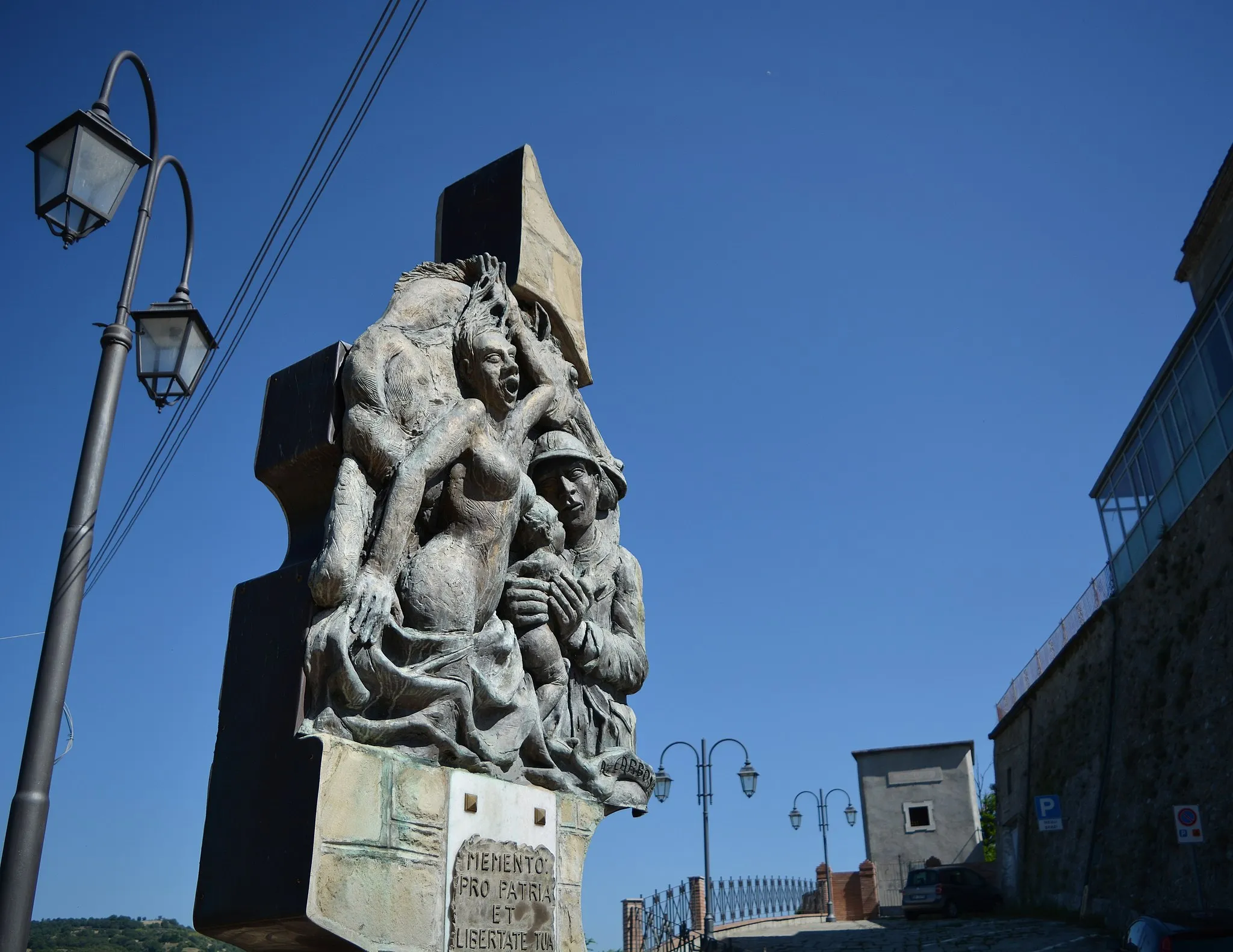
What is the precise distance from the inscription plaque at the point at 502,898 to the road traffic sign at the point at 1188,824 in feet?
38.4

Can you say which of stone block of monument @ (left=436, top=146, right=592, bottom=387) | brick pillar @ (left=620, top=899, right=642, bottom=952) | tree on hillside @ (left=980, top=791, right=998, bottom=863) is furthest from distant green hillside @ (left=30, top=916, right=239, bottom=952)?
tree on hillside @ (left=980, top=791, right=998, bottom=863)

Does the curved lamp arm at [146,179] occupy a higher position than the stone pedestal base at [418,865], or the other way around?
the curved lamp arm at [146,179]

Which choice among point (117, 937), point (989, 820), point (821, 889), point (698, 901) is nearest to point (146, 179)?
point (117, 937)

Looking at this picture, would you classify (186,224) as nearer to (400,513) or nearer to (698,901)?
(400,513)

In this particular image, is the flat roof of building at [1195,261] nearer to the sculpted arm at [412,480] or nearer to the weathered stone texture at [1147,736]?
the weathered stone texture at [1147,736]

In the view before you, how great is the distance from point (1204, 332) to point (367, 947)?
18.9 m

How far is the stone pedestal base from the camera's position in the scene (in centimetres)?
368

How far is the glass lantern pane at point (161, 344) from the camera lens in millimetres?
5094

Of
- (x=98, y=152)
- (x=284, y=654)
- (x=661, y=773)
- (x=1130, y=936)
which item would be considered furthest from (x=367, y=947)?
(x=661, y=773)

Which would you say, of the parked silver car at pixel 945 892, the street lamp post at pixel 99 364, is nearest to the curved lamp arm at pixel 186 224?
the street lamp post at pixel 99 364

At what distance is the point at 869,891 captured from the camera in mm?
30062

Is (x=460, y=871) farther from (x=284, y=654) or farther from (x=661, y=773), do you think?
(x=661, y=773)

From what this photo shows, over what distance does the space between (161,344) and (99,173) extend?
84 cm

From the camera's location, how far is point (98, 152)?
4574 millimetres
